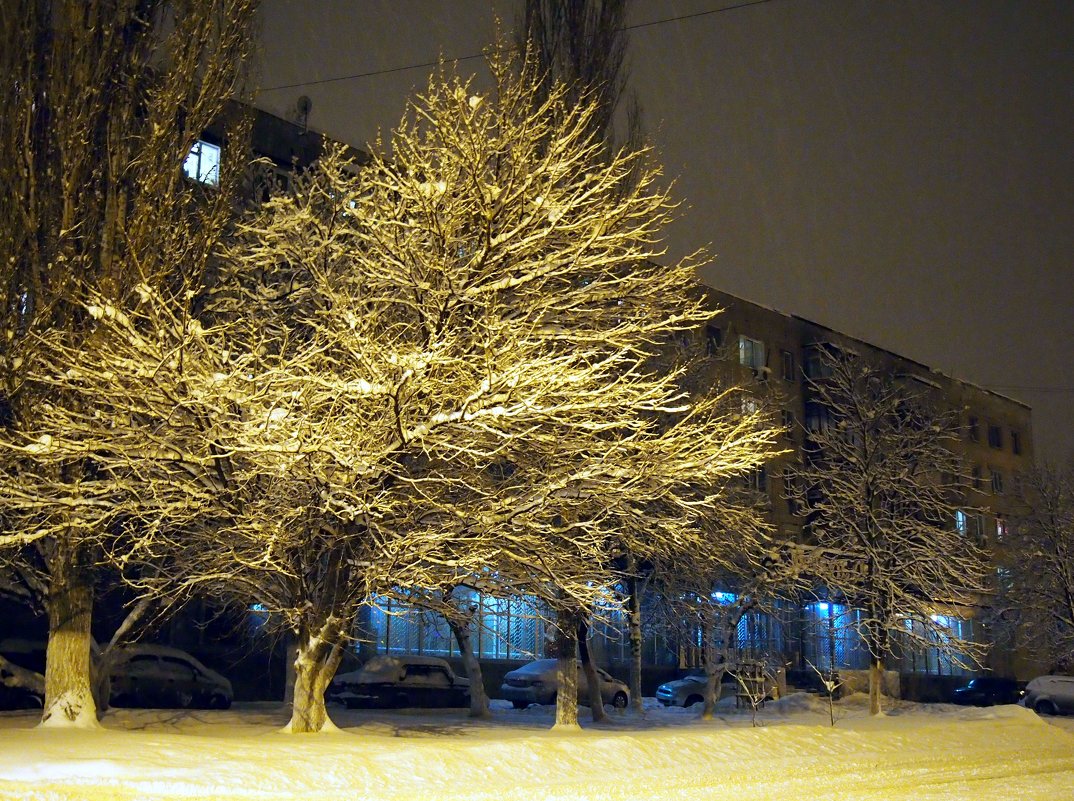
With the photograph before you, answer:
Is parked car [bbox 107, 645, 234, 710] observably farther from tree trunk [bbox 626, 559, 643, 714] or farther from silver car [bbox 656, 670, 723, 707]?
silver car [bbox 656, 670, 723, 707]

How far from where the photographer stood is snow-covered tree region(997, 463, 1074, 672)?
38.2 m

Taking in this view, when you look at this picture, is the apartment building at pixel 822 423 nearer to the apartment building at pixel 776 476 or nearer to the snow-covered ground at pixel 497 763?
the apartment building at pixel 776 476

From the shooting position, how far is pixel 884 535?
88.4 feet

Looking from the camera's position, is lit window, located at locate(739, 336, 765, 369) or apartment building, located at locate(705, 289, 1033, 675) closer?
apartment building, located at locate(705, 289, 1033, 675)

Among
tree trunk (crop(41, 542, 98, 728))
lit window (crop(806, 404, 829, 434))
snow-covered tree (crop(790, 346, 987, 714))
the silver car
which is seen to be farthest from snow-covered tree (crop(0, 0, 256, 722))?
lit window (crop(806, 404, 829, 434))

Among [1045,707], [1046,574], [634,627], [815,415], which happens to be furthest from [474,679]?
[815,415]

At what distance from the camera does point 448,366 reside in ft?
46.1

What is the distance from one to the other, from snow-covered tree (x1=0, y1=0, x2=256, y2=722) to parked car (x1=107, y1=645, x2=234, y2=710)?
246 inches

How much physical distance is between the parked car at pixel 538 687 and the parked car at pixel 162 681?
838cm

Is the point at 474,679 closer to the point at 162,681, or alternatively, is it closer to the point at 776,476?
the point at 162,681

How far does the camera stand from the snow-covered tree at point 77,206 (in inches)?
595

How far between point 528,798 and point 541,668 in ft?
62.1

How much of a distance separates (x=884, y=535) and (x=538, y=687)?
9.76 meters

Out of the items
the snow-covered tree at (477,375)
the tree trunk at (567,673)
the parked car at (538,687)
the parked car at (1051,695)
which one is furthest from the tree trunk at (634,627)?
the parked car at (1051,695)
